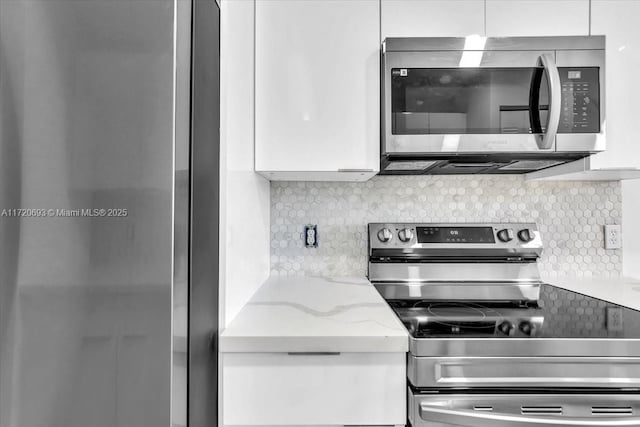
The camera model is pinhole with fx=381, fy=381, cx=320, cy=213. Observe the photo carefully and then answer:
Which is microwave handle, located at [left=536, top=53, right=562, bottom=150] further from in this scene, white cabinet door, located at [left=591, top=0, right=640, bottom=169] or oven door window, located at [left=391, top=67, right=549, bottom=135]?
white cabinet door, located at [left=591, top=0, right=640, bottom=169]

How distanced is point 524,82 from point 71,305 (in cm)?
146

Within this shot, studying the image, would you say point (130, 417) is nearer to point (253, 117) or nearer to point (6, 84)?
point (6, 84)

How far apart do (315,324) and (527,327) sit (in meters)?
0.60

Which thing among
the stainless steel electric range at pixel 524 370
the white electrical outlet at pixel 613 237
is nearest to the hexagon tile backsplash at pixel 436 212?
the white electrical outlet at pixel 613 237

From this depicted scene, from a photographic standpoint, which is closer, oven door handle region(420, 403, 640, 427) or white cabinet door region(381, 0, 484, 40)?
oven door handle region(420, 403, 640, 427)

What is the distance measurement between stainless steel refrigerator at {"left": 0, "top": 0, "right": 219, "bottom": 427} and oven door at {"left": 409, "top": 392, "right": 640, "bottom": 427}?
2.03 feet

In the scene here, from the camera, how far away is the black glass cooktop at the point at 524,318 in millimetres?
1028

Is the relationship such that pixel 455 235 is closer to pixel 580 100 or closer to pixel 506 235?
pixel 506 235

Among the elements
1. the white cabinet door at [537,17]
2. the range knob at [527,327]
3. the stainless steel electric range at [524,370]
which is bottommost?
the stainless steel electric range at [524,370]

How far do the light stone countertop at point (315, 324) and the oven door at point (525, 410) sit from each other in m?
0.16

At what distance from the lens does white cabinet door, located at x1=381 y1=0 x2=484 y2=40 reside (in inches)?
55.0

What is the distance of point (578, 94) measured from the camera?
51.3 inches

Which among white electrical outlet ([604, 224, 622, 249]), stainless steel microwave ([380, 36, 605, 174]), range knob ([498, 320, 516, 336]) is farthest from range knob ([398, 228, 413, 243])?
white electrical outlet ([604, 224, 622, 249])

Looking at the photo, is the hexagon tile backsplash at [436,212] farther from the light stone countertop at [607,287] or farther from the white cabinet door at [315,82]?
the white cabinet door at [315,82]
